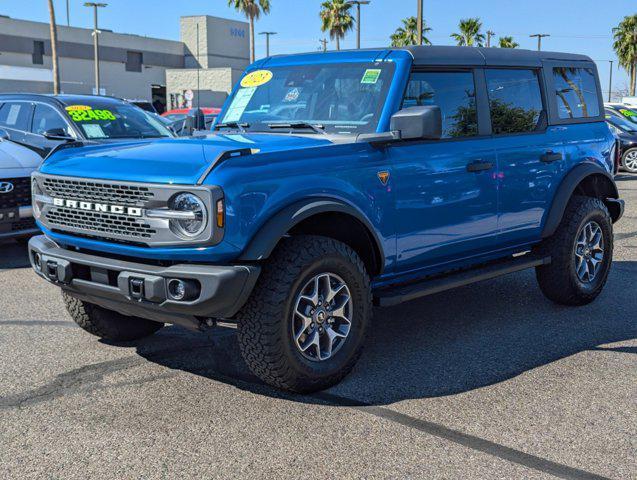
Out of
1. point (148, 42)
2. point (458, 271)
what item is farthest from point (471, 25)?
point (458, 271)

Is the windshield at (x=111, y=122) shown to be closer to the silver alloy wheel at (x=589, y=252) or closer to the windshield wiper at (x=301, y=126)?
the windshield wiper at (x=301, y=126)

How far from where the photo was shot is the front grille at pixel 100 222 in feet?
14.0

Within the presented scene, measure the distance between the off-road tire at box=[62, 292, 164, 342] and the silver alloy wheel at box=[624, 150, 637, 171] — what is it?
16967 millimetres

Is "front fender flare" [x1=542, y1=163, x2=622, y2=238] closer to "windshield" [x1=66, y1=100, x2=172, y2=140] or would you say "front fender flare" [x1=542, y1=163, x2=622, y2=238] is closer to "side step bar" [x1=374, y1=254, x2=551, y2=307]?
"side step bar" [x1=374, y1=254, x2=551, y2=307]

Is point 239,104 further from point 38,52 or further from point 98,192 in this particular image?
point 38,52

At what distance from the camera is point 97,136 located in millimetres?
9562

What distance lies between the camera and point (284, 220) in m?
4.25

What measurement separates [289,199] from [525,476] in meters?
1.82

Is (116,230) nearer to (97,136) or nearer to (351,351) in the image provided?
(351,351)

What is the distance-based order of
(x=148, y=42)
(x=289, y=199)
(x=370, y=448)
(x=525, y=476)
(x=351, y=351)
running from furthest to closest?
(x=148, y=42)
(x=351, y=351)
(x=289, y=199)
(x=370, y=448)
(x=525, y=476)

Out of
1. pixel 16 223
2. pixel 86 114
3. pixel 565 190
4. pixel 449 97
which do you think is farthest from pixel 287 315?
pixel 86 114

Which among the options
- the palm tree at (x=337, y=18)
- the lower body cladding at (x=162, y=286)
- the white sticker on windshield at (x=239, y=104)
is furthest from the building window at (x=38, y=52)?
the lower body cladding at (x=162, y=286)

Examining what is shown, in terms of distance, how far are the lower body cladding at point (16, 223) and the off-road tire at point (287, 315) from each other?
486 centimetres

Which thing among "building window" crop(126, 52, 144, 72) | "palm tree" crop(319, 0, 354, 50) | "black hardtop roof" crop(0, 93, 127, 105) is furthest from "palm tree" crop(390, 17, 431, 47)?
"black hardtop roof" crop(0, 93, 127, 105)
